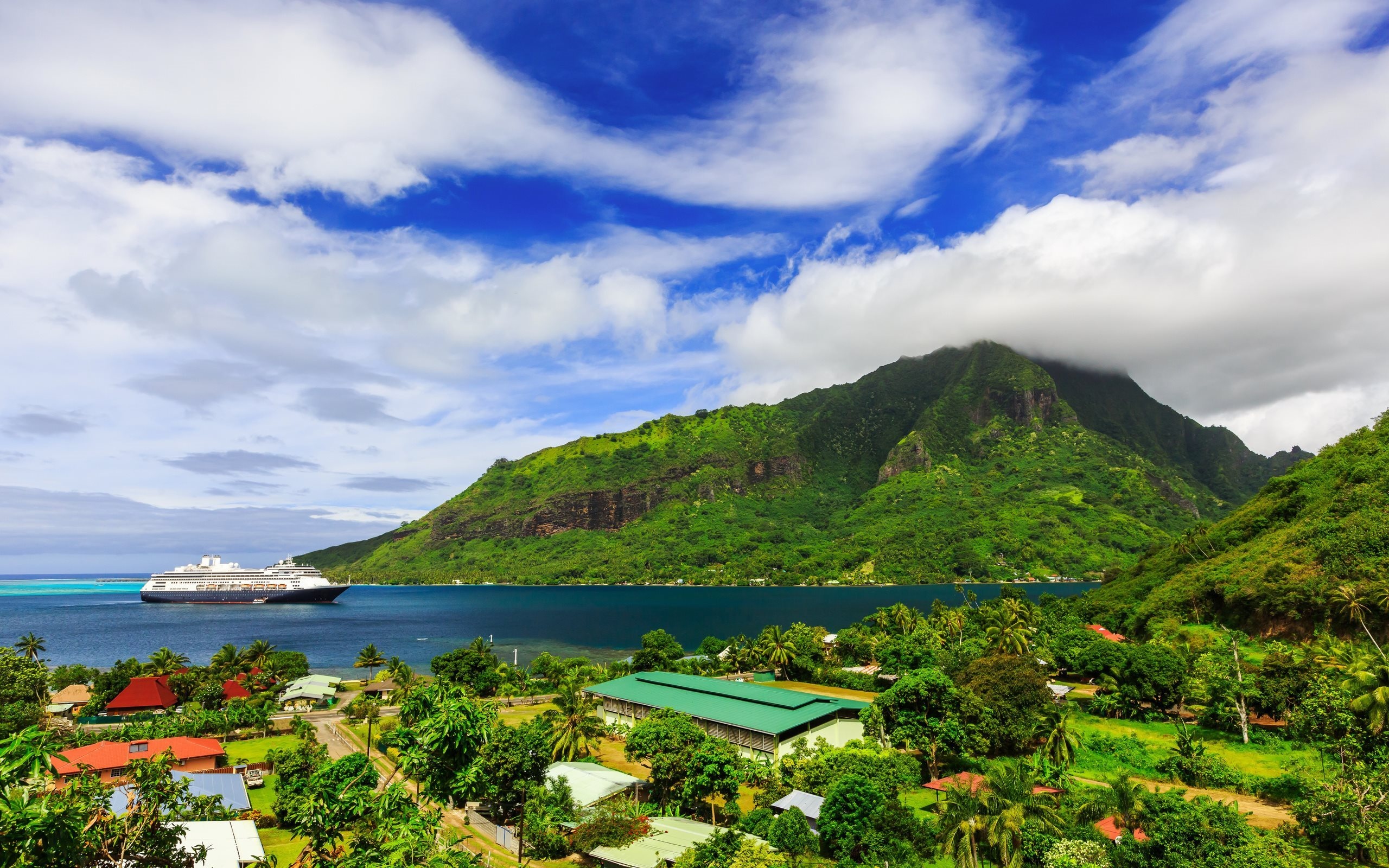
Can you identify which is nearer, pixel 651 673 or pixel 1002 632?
pixel 651 673

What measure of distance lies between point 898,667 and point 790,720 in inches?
1025

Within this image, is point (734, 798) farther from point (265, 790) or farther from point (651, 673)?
point (265, 790)

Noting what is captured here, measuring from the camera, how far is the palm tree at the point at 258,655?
2808 inches

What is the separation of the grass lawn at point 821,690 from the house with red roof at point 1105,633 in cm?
2871

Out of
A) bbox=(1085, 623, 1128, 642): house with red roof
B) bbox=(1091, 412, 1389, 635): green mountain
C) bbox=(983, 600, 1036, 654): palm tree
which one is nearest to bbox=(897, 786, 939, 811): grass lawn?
bbox=(983, 600, 1036, 654): palm tree

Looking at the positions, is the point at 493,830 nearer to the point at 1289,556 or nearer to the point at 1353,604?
the point at 1353,604

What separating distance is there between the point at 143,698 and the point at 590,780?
49.6 meters

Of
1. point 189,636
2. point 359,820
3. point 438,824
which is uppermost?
point 438,824

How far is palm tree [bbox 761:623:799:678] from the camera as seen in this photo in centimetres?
7488

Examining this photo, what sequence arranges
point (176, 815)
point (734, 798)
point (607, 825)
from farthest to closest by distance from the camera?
point (734, 798)
point (607, 825)
point (176, 815)

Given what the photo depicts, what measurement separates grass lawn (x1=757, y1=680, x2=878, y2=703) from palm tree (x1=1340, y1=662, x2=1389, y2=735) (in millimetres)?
35352

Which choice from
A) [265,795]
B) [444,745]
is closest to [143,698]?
[265,795]

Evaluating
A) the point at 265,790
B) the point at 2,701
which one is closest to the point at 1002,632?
the point at 265,790

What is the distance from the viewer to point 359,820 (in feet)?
66.7
